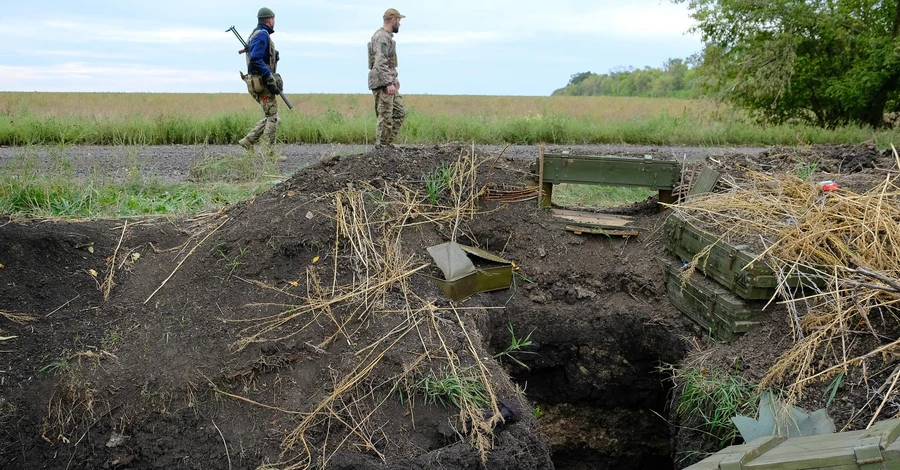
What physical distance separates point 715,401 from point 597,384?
1554mm

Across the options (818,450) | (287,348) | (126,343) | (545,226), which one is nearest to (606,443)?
(545,226)

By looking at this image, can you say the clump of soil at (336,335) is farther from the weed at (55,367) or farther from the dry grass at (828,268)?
the dry grass at (828,268)

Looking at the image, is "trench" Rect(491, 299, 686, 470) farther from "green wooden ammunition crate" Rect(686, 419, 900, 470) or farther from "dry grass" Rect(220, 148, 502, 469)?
"green wooden ammunition crate" Rect(686, 419, 900, 470)

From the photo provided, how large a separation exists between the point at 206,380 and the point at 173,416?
0.27m

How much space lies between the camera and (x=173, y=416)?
4109mm

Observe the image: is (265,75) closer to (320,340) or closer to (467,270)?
(467,270)

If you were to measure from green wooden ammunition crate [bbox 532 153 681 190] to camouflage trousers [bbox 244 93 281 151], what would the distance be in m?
4.61

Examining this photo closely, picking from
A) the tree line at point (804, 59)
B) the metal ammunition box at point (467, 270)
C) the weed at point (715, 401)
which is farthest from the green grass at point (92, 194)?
the tree line at point (804, 59)

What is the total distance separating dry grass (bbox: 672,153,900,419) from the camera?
3.99m

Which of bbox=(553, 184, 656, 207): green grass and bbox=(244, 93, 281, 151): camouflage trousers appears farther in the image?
bbox=(244, 93, 281, 151): camouflage trousers

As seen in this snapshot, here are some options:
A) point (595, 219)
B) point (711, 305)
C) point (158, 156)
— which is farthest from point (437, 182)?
point (158, 156)

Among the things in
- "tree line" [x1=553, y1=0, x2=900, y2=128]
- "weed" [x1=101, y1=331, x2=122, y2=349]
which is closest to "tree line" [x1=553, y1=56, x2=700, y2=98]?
"tree line" [x1=553, y1=0, x2=900, y2=128]

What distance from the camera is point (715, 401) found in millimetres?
4211

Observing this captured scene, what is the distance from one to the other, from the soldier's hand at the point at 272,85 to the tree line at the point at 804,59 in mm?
10271
